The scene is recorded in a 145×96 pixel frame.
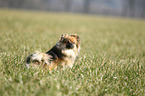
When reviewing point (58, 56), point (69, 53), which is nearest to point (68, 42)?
point (69, 53)

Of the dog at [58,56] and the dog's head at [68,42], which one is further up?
the dog's head at [68,42]

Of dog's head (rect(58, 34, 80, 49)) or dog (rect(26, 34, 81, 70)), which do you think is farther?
dog's head (rect(58, 34, 80, 49))

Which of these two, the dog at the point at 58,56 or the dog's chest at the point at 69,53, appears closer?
the dog at the point at 58,56

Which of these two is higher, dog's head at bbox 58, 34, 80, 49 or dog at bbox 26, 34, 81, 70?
dog's head at bbox 58, 34, 80, 49

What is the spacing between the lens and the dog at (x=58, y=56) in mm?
2127

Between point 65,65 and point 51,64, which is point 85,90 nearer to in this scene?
point 65,65

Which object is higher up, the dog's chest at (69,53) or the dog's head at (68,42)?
the dog's head at (68,42)

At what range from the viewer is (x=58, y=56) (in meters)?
2.25

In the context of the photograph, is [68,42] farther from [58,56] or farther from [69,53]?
[58,56]

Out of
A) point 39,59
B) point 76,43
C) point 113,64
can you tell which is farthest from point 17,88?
point 113,64

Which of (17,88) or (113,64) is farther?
(113,64)

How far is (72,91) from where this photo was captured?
6.20 feet

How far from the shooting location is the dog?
2.13 metres

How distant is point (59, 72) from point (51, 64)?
0.25m
